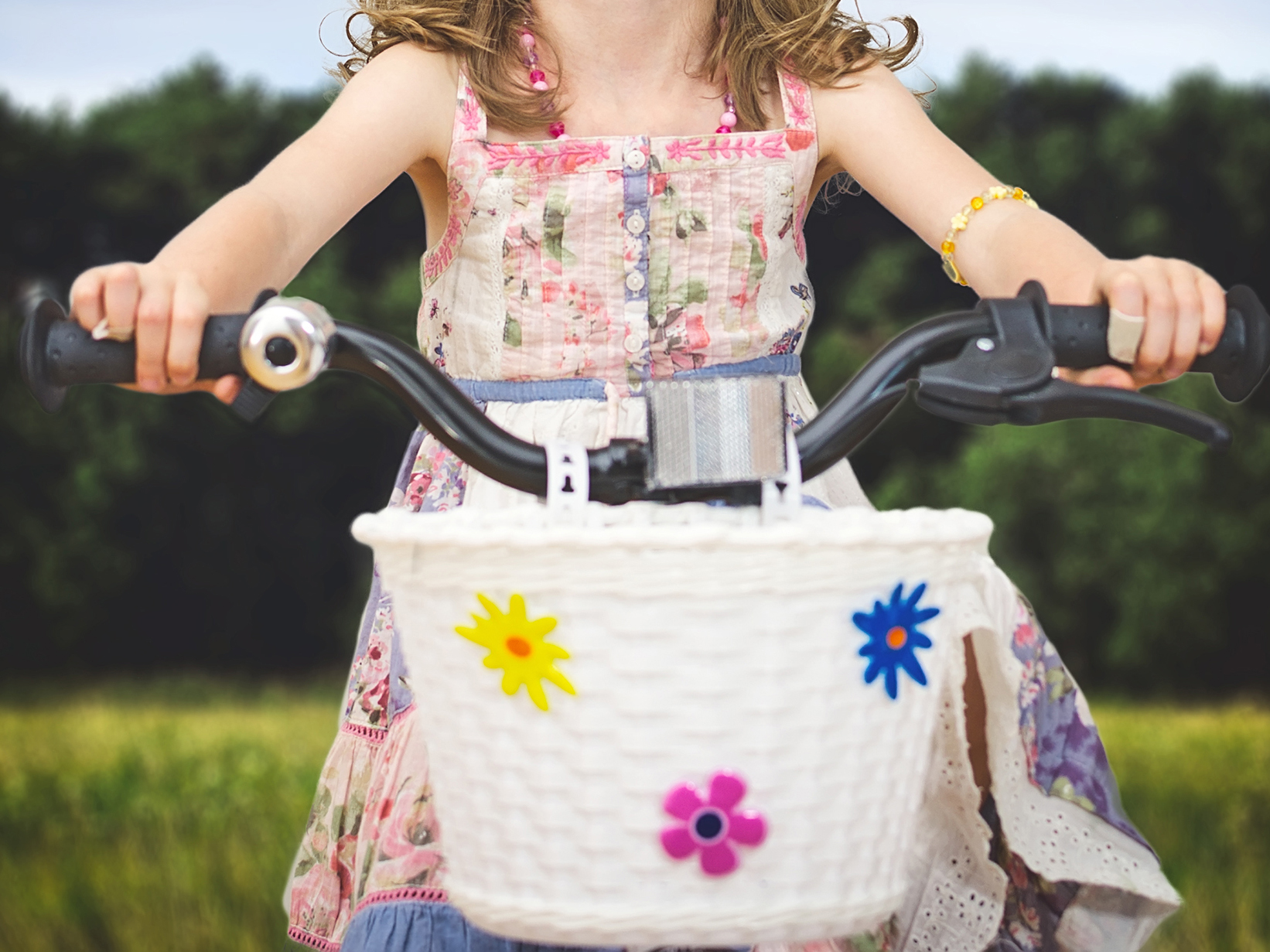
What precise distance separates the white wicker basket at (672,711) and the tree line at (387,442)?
10.9 ft

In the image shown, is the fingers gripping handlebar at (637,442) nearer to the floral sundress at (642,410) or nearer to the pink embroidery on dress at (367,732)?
the floral sundress at (642,410)

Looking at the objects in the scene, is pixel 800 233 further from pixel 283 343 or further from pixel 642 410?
pixel 283 343

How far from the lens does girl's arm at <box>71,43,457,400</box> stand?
3.16 feet

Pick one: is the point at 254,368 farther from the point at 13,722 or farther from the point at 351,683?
the point at 13,722

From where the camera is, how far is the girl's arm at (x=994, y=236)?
102 cm

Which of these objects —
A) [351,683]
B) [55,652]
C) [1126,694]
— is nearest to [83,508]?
[55,652]

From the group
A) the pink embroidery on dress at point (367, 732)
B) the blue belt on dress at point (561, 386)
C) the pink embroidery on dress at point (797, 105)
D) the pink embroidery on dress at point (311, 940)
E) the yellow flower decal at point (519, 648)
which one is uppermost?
the pink embroidery on dress at point (797, 105)

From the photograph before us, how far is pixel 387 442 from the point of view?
4.28 meters

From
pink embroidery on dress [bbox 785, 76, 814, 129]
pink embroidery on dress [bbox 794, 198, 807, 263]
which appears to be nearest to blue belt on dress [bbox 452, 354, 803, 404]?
pink embroidery on dress [bbox 794, 198, 807, 263]

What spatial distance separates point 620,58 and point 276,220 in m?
0.55

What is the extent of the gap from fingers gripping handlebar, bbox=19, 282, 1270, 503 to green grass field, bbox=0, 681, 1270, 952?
2.16 meters

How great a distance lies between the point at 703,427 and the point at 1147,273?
15.3 inches

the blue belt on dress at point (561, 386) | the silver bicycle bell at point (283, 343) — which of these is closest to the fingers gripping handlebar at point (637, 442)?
the silver bicycle bell at point (283, 343)

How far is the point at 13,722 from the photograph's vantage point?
386 cm
